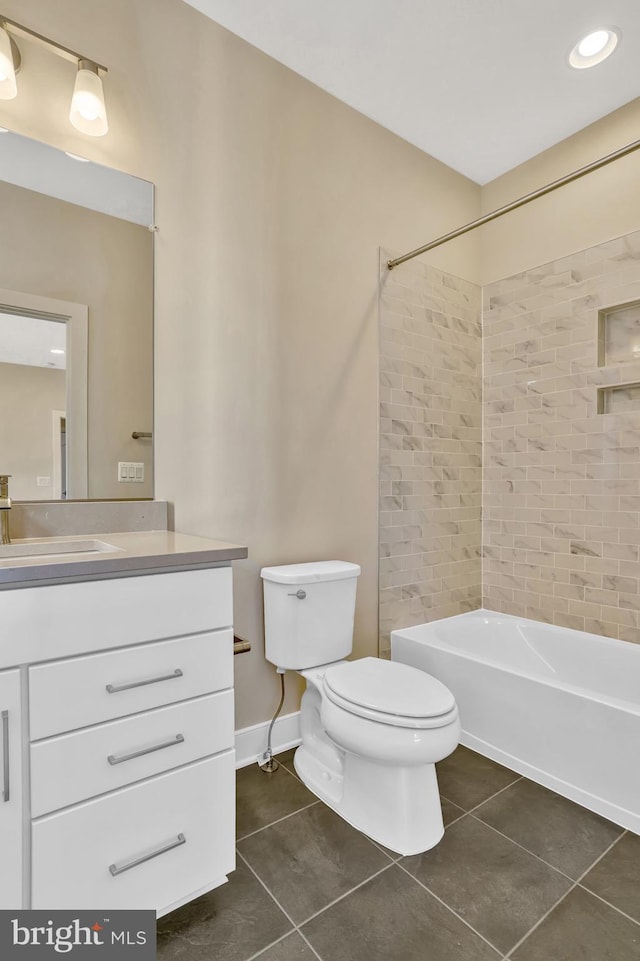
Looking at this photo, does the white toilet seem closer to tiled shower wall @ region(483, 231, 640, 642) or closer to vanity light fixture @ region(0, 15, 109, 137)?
tiled shower wall @ region(483, 231, 640, 642)

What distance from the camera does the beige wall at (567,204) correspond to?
2.21 meters

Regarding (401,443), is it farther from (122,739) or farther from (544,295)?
(122,739)

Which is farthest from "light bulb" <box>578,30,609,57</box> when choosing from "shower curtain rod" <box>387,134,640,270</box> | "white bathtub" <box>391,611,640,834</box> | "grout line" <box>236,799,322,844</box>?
"grout line" <box>236,799,322,844</box>

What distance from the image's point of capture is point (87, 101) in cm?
150

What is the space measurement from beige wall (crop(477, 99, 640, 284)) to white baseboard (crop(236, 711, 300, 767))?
2.45m

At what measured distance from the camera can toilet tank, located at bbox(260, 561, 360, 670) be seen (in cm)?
183

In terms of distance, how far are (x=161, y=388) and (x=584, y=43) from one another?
205 centimetres

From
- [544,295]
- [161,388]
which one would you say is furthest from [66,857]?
[544,295]

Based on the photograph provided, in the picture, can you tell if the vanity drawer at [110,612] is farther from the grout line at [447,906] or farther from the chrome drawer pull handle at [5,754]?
the grout line at [447,906]

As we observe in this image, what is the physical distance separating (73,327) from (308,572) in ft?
3.72

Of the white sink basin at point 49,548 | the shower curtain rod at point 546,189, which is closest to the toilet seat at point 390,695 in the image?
the white sink basin at point 49,548

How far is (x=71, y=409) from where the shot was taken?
158 centimetres

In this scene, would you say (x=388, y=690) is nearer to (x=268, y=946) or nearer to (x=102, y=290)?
(x=268, y=946)

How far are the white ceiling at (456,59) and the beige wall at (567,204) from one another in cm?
9
